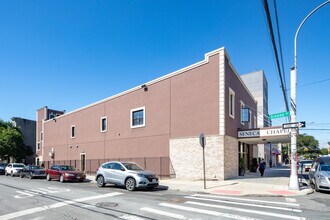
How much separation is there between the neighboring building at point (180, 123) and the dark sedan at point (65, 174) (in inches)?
234

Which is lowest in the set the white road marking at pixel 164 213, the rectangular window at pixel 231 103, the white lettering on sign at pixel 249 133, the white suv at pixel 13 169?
the white suv at pixel 13 169

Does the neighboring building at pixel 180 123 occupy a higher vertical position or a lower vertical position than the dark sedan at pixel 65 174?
higher

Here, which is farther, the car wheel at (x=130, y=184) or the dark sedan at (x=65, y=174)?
the dark sedan at (x=65, y=174)

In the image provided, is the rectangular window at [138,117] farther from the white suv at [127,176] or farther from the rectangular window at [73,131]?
the rectangular window at [73,131]

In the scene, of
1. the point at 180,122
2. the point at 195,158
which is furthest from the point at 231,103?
the point at 195,158

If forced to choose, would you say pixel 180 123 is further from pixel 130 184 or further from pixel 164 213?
pixel 164 213

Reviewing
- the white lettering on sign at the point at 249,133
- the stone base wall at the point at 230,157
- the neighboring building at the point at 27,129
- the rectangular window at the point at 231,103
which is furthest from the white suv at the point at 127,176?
the neighboring building at the point at 27,129

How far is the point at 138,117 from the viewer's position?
2767 cm

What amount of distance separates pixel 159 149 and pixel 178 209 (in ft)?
50.3

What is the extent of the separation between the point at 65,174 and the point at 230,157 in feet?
40.9

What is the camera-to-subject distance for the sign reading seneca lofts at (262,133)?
2164cm

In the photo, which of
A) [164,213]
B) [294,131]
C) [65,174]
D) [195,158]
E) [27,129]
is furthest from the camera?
[27,129]

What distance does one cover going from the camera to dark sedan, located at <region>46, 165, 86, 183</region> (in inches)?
862

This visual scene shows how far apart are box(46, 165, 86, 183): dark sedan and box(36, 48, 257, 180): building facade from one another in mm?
5940
